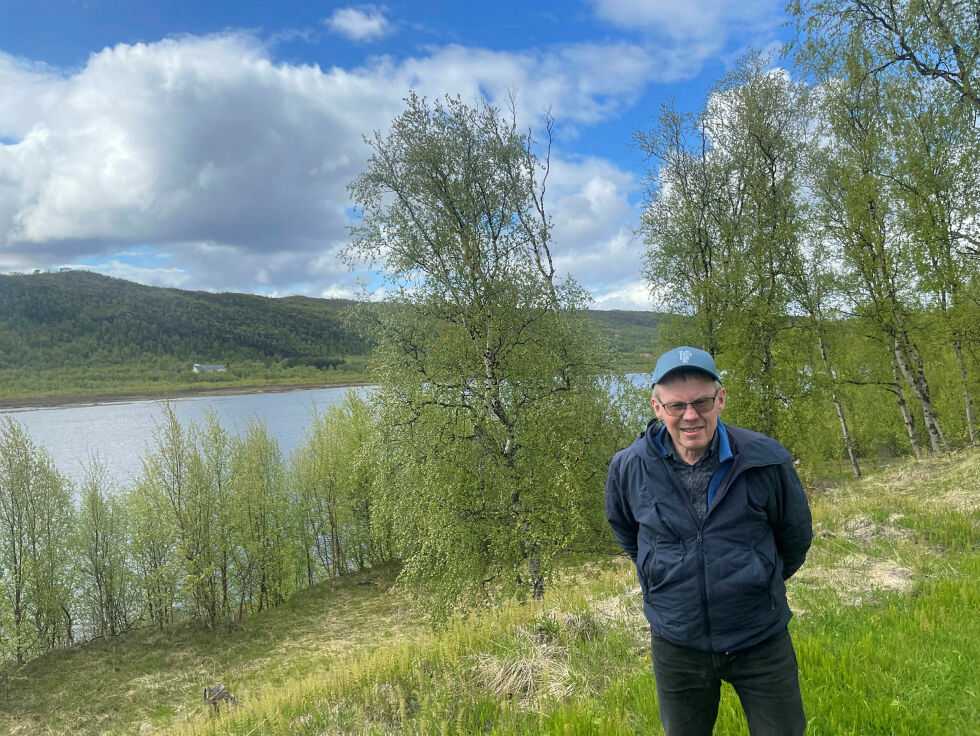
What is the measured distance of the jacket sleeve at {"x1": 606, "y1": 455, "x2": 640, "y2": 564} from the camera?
2.75 meters

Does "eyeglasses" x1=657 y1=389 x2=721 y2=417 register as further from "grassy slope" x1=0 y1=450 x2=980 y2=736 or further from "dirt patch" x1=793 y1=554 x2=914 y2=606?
"dirt patch" x1=793 y1=554 x2=914 y2=606

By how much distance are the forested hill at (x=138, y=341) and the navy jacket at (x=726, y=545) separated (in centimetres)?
12211

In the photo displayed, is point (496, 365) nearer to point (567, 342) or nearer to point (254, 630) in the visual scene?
point (567, 342)

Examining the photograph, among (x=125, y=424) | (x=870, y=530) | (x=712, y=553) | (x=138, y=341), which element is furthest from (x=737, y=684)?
(x=138, y=341)

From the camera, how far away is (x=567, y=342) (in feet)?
52.0

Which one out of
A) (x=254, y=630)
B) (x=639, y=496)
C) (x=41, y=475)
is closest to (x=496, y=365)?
(x=639, y=496)

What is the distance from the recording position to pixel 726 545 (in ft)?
7.68

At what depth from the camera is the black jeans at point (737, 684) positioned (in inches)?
93.1

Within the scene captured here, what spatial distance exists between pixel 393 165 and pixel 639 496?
1431cm

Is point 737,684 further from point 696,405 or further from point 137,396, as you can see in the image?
point 137,396

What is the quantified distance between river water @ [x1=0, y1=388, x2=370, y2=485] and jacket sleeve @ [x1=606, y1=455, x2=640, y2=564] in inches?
1426

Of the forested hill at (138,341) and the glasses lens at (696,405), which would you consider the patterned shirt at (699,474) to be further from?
the forested hill at (138,341)

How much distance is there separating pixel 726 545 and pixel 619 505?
0.58 meters

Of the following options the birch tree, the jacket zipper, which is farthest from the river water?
the jacket zipper
